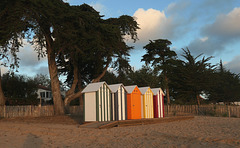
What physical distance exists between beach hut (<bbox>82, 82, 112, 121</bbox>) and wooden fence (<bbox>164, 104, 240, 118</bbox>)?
1106 cm

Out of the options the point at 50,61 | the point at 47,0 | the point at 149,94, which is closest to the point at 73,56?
the point at 50,61

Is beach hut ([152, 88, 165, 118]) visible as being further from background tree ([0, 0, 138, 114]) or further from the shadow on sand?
the shadow on sand

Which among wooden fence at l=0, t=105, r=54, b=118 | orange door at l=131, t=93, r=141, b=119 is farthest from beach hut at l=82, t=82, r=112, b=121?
wooden fence at l=0, t=105, r=54, b=118

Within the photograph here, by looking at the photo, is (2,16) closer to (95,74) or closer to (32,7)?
(32,7)

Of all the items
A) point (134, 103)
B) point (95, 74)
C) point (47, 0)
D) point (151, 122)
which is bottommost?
point (151, 122)

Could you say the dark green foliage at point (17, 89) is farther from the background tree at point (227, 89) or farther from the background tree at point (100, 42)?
the background tree at point (227, 89)

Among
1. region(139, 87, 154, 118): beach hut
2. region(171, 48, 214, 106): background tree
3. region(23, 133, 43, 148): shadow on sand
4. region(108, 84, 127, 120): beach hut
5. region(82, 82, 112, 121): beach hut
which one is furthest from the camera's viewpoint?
region(171, 48, 214, 106): background tree

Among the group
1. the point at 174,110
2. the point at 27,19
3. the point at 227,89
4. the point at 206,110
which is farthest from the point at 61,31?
the point at 227,89

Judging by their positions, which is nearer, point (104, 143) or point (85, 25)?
point (104, 143)

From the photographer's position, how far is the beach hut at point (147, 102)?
22.1 metres

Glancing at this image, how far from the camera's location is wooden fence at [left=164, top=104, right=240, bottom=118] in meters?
25.2

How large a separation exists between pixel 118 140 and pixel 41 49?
15.3 meters

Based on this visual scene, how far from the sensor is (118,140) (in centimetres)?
1056

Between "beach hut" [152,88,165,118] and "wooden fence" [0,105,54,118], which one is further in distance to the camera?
"wooden fence" [0,105,54,118]
